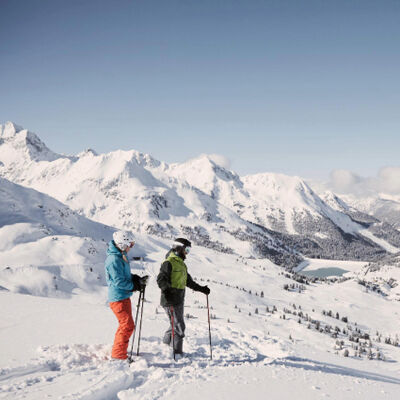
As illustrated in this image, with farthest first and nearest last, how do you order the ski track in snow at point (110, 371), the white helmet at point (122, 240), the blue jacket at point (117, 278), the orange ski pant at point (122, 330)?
the white helmet at point (122, 240) < the blue jacket at point (117, 278) < the orange ski pant at point (122, 330) < the ski track in snow at point (110, 371)

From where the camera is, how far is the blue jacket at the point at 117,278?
736 centimetres

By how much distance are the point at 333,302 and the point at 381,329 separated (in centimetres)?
943

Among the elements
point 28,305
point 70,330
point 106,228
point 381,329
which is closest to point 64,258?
point 28,305

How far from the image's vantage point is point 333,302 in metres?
46.7

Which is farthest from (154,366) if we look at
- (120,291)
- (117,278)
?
(117,278)

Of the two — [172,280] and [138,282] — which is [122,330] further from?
[172,280]

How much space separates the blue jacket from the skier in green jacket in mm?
863

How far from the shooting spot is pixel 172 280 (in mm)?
8070

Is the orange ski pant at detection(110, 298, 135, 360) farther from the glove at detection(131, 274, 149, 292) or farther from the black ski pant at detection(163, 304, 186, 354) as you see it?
the black ski pant at detection(163, 304, 186, 354)

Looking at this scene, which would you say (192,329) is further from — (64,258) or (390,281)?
(390,281)

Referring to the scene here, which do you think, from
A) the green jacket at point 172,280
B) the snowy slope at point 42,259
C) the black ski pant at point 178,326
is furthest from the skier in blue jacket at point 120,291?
the snowy slope at point 42,259

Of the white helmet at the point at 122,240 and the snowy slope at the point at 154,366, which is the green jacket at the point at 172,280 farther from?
the snowy slope at the point at 154,366

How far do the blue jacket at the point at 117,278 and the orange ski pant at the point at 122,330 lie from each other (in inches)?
7.4

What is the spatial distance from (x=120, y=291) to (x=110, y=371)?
1.85m
